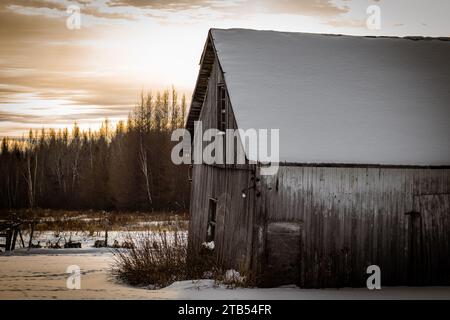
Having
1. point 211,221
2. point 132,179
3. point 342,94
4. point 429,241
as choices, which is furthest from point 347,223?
point 132,179

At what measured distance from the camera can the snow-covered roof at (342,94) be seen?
43.5 feet

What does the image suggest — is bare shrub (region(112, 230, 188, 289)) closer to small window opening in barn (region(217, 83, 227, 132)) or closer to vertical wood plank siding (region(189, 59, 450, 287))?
vertical wood plank siding (region(189, 59, 450, 287))

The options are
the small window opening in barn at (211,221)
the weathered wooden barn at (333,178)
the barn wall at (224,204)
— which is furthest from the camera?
the small window opening in barn at (211,221)

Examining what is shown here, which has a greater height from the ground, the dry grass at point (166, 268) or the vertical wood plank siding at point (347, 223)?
the vertical wood plank siding at point (347, 223)

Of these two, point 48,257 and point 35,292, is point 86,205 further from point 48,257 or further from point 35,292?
point 35,292

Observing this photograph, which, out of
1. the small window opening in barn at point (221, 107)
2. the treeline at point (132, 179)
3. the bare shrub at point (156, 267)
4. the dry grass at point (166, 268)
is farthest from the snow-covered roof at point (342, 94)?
the treeline at point (132, 179)

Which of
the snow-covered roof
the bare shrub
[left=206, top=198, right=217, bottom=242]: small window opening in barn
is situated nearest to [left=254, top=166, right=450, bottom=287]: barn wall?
the snow-covered roof

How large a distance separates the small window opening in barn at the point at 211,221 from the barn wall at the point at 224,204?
0.25 meters

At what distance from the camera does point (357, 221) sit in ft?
43.1

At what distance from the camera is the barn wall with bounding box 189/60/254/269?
43.0 feet

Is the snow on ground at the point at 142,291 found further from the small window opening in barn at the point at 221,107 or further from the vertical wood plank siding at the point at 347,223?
the small window opening in barn at the point at 221,107

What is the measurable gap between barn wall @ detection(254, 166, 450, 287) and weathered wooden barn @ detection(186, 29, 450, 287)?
3 centimetres

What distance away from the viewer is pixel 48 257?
20.1 meters

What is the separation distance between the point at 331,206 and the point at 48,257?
12127 mm
